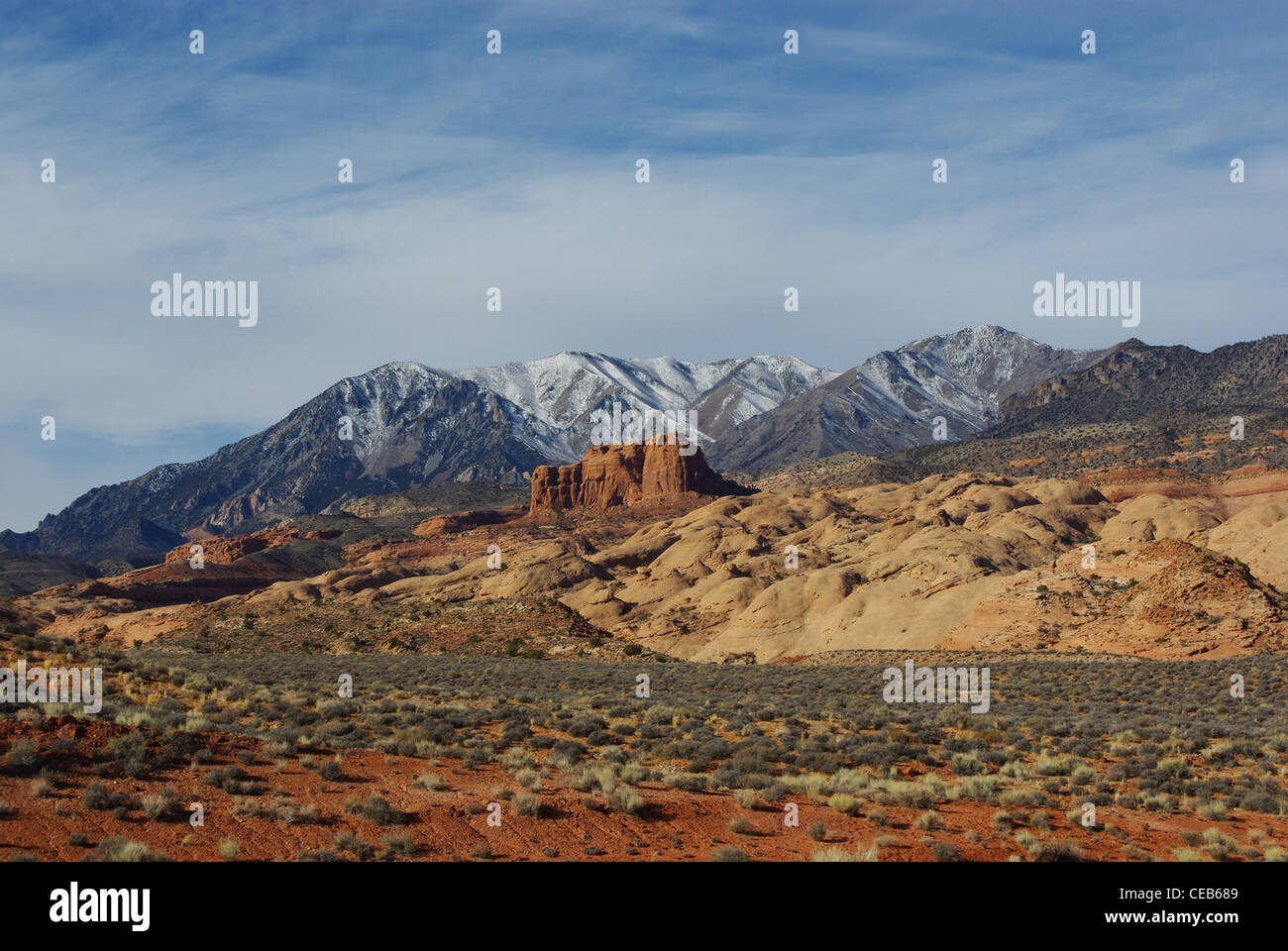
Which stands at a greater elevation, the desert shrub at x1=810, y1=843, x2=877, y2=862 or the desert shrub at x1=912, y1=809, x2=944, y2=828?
the desert shrub at x1=810, y1=843, x2=877, y2=862

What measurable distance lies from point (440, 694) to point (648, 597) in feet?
162

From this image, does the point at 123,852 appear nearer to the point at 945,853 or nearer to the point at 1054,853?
the point at 945,853

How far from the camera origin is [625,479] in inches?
6550

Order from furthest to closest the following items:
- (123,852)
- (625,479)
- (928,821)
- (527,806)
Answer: (625,479)
(928,821)
(527,806)
(123,852)

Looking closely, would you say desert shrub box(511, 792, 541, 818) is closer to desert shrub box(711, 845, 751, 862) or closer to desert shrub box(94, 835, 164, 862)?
desert shrub box(711, 845, 751, 862)

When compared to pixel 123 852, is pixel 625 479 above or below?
above

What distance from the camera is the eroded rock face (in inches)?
6373

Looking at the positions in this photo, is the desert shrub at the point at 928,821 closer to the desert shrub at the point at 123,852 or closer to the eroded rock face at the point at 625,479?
the desert shrub at the point at 123,852

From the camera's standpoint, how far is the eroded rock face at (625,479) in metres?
162

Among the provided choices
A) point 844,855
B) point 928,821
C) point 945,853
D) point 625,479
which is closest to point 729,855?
point 844,855

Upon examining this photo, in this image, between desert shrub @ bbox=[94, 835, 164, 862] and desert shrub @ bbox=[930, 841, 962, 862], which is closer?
desert shrub @ bbox=[94, 835, 164, 862]

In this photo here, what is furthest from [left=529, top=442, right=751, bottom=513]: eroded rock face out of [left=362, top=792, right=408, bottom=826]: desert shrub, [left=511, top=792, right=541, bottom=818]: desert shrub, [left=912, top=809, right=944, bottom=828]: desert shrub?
[left=362, top=792, right=408, bottom=826]: desert shrub

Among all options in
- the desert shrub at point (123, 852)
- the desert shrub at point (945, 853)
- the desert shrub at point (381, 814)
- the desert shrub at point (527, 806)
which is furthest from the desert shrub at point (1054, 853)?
the desert shrub at point (123, 852)
